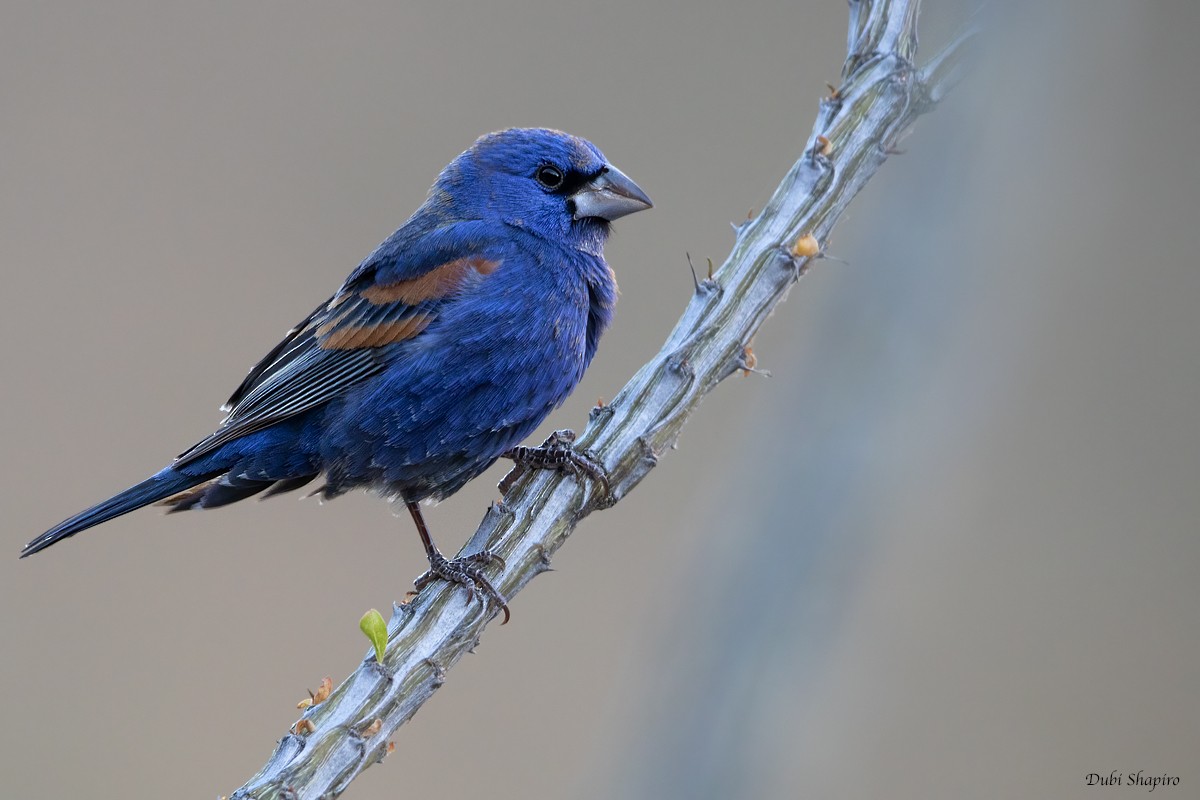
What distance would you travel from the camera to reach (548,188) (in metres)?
3.78

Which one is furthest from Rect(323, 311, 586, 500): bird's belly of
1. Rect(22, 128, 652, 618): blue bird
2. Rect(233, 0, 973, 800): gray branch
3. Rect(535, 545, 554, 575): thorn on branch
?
Rect(535, 545, 554, 575): thorn on branch

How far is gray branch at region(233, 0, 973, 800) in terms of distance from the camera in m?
2.67

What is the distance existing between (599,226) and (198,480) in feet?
4.76

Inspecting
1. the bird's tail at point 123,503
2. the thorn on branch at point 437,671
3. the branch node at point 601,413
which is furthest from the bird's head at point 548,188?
the thorn on branch at point 437,671

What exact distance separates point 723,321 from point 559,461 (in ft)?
1.73

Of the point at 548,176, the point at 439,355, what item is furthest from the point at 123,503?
the point at 548,176

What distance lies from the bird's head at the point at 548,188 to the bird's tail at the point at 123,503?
3.92ft

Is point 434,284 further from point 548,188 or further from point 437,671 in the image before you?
point 437,671

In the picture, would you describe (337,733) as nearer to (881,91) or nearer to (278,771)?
(278,771)

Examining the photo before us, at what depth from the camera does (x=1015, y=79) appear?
182 centimetres

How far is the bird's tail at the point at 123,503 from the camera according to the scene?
3.01m

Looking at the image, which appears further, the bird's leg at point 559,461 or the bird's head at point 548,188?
the bird's head at point 548,188

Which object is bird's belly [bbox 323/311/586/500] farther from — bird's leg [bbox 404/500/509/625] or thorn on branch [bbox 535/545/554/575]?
thorn on branch [bbox 535/545/554/575]

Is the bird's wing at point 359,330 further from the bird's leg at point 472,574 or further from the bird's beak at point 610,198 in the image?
the bird's leg at point 472,574
